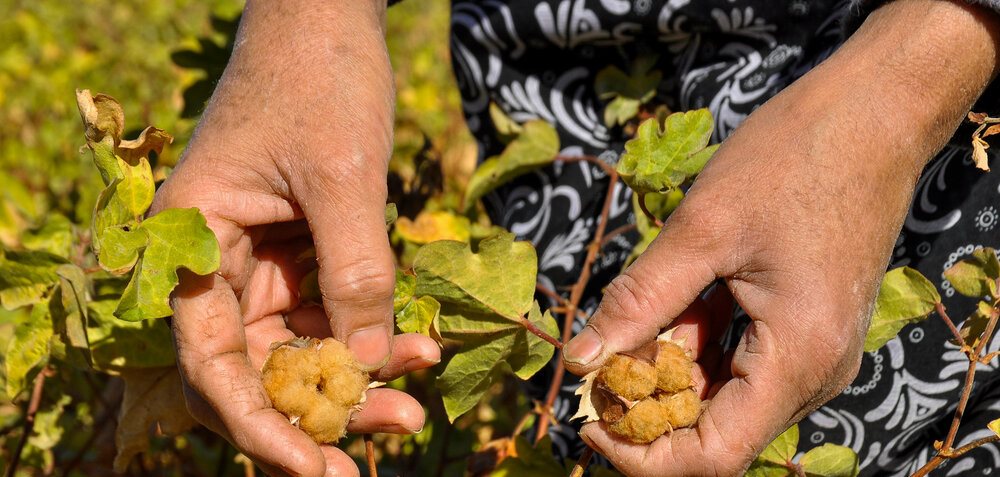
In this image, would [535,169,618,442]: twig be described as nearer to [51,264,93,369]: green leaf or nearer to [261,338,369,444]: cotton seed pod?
[261,338,369,444]: cotton seed pod

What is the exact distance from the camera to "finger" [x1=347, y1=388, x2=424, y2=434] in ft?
4.29

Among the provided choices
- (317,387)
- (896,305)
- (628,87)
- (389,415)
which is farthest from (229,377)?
(628,87)

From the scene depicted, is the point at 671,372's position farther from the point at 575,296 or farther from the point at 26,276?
the point at 26,276

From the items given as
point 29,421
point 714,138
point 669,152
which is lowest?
point 29,421

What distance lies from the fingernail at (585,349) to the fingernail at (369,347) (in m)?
0.27

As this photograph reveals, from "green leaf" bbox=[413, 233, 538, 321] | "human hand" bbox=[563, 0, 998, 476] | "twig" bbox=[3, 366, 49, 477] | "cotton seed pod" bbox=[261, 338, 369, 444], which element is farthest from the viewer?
"twig" bbox=[3, 366, 49, 477]

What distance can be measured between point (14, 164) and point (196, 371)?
3.17 metres

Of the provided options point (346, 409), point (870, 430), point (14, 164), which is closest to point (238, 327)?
point (346, 409)

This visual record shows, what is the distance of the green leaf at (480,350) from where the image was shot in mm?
1403

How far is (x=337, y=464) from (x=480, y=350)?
0.28m

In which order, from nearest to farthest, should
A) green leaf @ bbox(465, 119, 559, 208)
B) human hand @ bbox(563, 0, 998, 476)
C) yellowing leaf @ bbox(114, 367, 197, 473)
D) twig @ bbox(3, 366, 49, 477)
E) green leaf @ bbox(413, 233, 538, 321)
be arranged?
human hand @ bbox(563, 0, 998, 476) → green leaf @ bbox(413, 233, 538, 321) → yellowing leaf @ bbox(114, 367, 197, 473) → twig @ bbox(3, 366, 49, 477) → green leaf @ bbox(465, 119, 559, 208)

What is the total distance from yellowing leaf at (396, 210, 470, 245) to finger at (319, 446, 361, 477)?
2.82 ft

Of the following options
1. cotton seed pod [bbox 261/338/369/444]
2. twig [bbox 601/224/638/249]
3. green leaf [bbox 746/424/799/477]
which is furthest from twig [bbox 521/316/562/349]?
twig [bbox 601/224/638/249]

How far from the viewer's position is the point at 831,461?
139 centimetres
